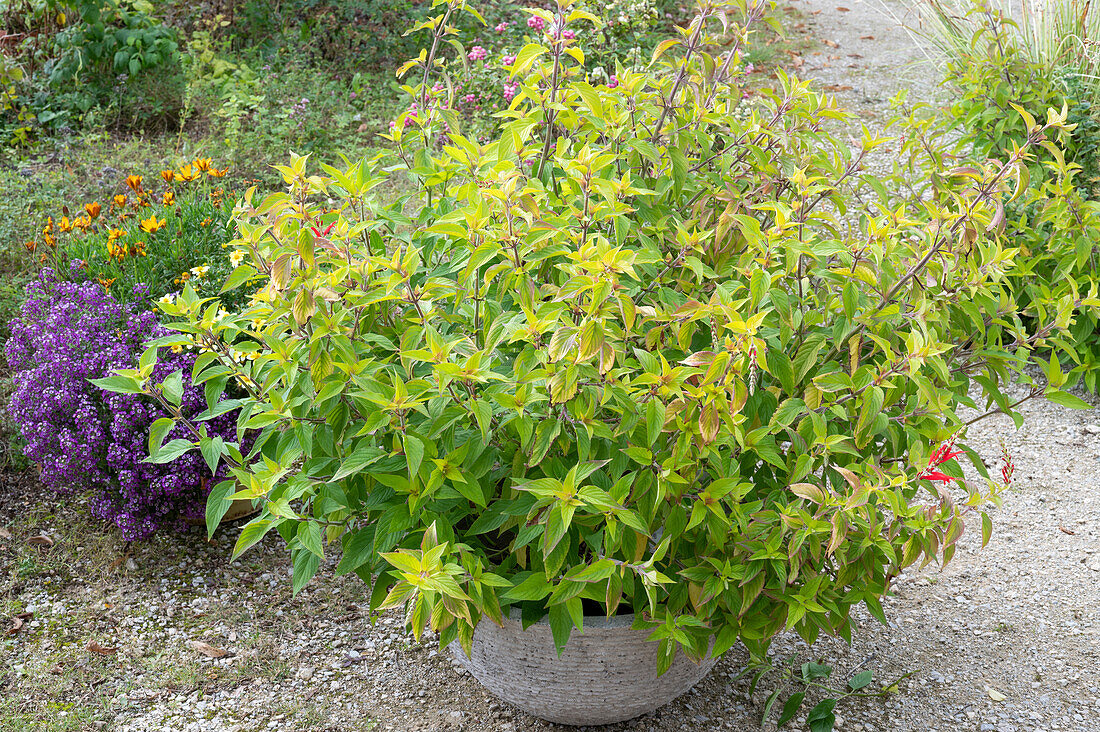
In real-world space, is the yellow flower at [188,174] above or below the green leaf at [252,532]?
above

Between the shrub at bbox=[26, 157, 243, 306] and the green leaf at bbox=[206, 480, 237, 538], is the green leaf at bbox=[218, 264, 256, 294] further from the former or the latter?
the shrub at bbox=[26, 157, 243, 306]

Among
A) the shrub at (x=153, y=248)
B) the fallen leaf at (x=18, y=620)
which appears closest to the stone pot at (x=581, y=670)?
the fallen leaf at (x=18, y=620)

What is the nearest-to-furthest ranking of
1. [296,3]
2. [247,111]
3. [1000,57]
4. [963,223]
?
[963,223], [1000,57], [247,111], [296,3]

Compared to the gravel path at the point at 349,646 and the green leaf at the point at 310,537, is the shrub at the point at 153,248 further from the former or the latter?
the green leaf at the point at 310,537

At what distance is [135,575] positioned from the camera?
110 inches

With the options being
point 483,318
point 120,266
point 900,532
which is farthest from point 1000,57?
point 120,266

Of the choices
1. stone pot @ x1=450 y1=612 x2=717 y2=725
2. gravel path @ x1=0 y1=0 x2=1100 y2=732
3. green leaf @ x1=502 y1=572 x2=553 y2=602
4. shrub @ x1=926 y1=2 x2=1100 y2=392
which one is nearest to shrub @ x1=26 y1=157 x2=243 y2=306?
gravel path @ x1=0 y1=0 x2=1100 y2=732

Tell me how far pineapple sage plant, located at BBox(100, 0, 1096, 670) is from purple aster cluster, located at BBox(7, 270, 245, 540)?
1.03m

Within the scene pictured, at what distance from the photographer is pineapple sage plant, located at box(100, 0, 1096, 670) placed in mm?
1584

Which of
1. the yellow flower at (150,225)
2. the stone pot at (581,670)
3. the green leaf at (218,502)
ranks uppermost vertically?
the yellow flower at (150,225)

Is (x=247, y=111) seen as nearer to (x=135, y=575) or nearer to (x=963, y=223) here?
(x=135, y=575)

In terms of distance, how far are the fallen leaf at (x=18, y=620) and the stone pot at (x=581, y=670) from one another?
4.53 feet

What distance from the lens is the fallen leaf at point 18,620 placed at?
2.57 meters

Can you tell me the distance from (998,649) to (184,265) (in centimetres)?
309
